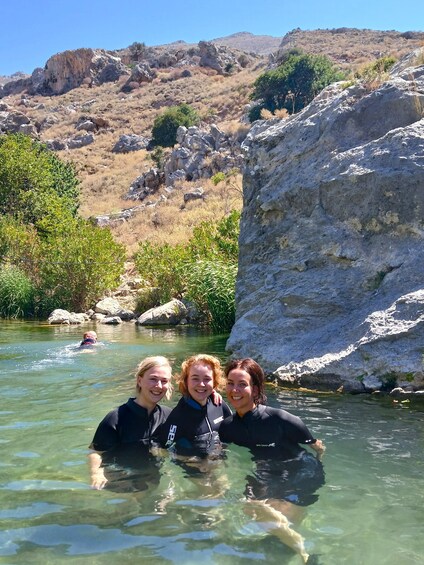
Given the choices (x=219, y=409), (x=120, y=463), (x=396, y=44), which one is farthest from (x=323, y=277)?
(x=396, y=44)

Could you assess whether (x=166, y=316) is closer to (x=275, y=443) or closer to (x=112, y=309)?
(x=112, y=309)

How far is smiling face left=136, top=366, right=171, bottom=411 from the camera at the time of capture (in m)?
4.76

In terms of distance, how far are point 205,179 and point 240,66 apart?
44.3 meters

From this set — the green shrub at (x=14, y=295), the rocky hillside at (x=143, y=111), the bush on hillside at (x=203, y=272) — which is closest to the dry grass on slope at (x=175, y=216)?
the rocky hillside at (x=143, y=111)

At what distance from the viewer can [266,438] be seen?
4785 millimetres

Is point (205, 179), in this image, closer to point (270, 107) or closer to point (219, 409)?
point (270, 107)

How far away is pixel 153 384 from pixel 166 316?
13740 mm

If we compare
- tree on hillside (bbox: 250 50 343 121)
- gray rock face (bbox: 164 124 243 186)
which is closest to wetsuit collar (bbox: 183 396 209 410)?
gray rock face (bbox: 164 124 243 186)

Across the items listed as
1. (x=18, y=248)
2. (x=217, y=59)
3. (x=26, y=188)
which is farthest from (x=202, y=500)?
(x=217, y=59)

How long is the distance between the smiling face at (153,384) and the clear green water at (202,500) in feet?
1.83

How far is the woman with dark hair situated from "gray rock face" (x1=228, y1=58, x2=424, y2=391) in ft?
10.9

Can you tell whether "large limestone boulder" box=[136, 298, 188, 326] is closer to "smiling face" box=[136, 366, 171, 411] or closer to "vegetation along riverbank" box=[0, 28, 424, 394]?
"vegetation along riverbank" box=[0, 28, 424, 394]

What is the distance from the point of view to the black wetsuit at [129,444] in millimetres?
4641

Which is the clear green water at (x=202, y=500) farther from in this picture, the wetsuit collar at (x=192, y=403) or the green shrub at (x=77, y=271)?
the green shrub at (x=77, y=271)
